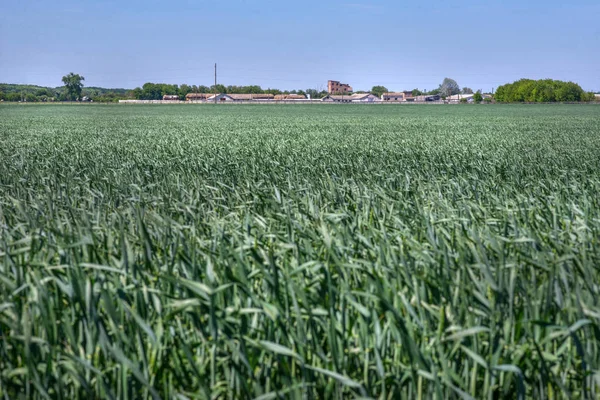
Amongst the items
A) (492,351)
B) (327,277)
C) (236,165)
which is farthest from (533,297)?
(236,165)

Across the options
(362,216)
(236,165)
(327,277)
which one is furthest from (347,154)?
(327,277)

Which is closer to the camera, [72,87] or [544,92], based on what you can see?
[544,92]

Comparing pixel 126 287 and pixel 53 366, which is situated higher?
pixel 126 287

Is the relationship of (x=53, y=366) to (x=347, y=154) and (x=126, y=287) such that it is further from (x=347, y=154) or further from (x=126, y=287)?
(x=347, y=154)

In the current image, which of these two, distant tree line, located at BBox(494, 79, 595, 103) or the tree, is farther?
the tree

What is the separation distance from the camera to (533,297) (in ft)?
9.23

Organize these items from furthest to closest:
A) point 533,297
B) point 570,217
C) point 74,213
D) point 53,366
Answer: point 74,213 → point 570,217 → point 533,297 → point 53,366

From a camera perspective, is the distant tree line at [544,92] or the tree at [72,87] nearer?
the distant tree line at [544,92]

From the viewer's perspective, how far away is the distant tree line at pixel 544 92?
14975 cm

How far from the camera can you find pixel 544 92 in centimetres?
15150

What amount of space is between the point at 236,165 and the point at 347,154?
2933 millimetres

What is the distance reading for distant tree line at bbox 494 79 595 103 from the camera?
149750 millimetres

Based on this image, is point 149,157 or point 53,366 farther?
point 149,157

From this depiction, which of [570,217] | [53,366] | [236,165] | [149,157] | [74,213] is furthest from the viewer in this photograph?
[149,157]
